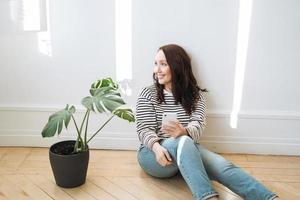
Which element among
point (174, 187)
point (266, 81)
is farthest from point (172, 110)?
point (266, 81)

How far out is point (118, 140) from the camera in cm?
261

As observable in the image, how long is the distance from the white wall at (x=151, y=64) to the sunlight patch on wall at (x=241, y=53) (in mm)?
27

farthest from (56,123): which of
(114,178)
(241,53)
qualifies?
(241,53)

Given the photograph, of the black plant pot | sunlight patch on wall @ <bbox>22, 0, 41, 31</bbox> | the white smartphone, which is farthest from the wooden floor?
sunlight patch on wall @ <bbox>22, 0, 41, 31</bbox>

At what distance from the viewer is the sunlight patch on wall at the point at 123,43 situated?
235 centimetres

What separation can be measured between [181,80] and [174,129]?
0.33 metres

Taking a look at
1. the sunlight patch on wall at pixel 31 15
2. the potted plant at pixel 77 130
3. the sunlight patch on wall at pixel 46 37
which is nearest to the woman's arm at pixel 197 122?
the potted plant at pixel 77 130

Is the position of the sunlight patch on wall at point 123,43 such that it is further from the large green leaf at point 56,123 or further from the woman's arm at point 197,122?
the large green leaf at point 56,123

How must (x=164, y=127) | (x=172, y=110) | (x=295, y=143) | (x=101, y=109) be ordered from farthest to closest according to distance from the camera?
(x=295, y=143) < (x=172, y=110) < (x=164, y=127) < (x=101, y=109)

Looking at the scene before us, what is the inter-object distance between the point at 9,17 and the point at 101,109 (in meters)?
1.07

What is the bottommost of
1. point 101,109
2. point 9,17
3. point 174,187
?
point 174,187

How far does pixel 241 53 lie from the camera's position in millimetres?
2395

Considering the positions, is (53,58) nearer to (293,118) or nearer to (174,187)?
(174,187)

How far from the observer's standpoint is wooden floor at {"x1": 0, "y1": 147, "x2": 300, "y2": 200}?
2.03 m
